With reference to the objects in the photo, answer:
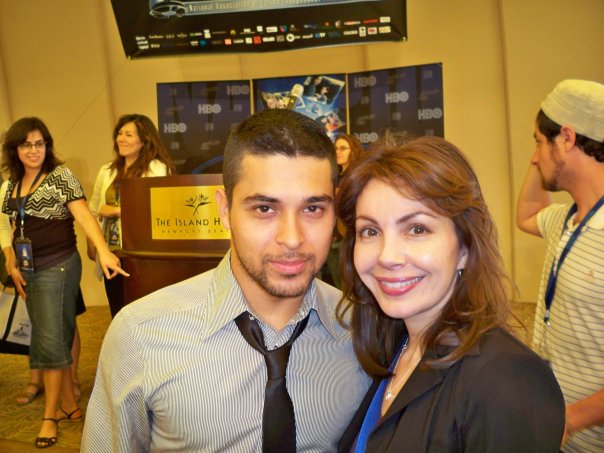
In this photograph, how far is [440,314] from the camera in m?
1.29

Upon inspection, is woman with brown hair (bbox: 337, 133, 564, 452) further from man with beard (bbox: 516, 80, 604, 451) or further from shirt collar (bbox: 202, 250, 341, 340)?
man with beard (bbox: 516, 80, 604, 451)

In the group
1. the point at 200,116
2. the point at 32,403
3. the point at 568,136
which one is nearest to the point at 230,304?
the point at 568,136

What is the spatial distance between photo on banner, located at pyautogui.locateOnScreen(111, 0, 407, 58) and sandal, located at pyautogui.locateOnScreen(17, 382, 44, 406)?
282cm

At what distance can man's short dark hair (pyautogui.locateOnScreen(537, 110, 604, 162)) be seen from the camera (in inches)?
73.4

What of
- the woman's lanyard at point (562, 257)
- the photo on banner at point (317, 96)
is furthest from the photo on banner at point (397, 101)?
the woman's lanyard at point (562, 257)

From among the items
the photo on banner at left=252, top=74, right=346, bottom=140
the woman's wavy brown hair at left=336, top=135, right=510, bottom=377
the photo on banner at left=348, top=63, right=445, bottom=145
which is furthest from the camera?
the photo on banner at left=252, top=74, right=346, bottom=140

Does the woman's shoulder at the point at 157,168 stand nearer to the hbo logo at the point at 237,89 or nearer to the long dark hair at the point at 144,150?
the long dark hair at the point at 144,150

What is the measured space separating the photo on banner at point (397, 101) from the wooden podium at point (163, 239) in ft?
11.0

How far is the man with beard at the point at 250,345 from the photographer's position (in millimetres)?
1392

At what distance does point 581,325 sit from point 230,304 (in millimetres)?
1107

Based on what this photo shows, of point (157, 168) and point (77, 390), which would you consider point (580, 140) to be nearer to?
point (157, 168)

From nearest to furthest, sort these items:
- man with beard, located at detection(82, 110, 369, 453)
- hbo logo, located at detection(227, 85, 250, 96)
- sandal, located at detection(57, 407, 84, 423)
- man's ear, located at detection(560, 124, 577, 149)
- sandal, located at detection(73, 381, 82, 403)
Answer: man with beard, located at detection(82, 110, 369, 453) → man's ear, located at detection(560, 124, 577, 149) → sandal, located at detection(57, 407, 84, 423) → sandal, located at detection(73, 381, 82, 403) → hbo logo, located at detection(227, 85, 250, 96)

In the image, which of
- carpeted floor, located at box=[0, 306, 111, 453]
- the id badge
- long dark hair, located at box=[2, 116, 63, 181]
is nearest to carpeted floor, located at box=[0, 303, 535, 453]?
carpeted floor, located at box=[0, 306, 111, 453]

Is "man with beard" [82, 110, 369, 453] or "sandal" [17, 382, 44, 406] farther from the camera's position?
"sandal" [17, 382, 44, 406]
